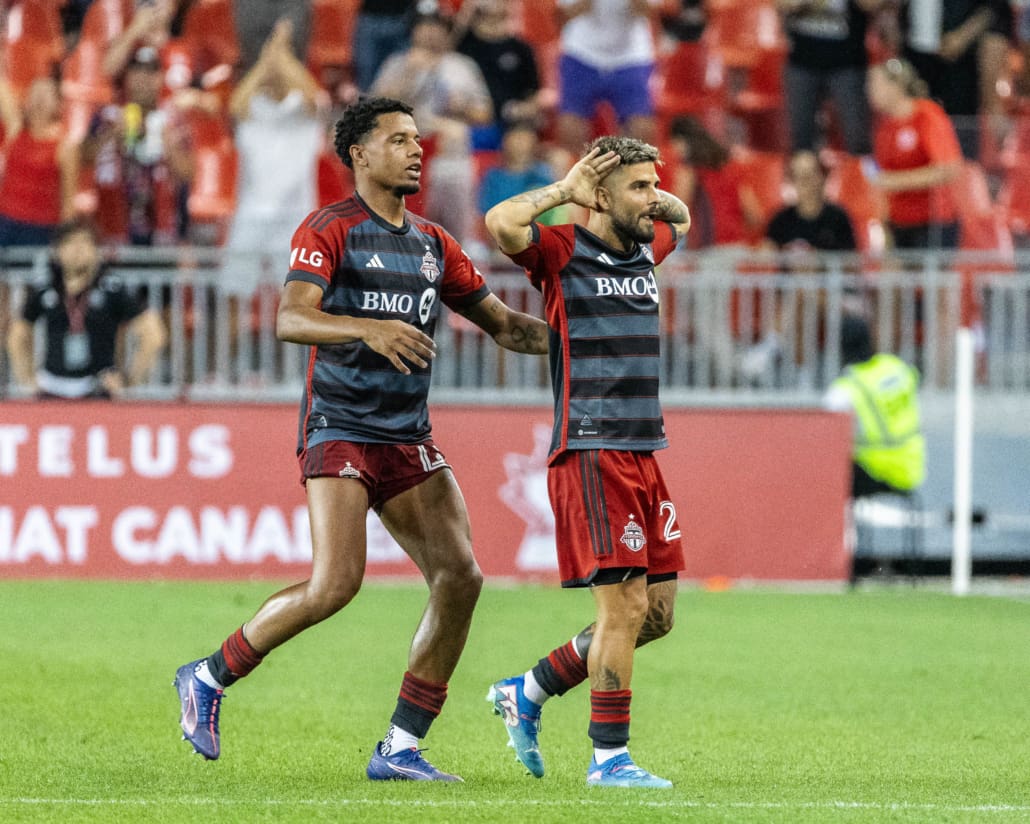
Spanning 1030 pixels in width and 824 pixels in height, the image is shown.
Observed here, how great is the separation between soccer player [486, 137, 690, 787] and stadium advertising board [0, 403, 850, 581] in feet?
27.5

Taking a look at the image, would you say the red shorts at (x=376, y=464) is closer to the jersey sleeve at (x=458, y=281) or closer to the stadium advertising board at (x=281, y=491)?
the jersey sleeve at (x=458, y=281)

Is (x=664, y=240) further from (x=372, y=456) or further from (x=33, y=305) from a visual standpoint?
(x=33, y=305)

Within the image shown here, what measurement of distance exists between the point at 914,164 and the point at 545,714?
9708mm

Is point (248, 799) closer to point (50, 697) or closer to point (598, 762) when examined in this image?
point (598, 762)

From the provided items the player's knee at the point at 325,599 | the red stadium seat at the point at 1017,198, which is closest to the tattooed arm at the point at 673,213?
the player's knee at the point at 325,599

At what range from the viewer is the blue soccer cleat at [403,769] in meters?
7.13

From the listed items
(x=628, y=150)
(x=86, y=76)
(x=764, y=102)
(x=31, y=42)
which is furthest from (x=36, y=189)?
(x=628, y=150)

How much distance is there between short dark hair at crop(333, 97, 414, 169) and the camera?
726 centimetres

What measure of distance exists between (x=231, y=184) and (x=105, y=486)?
326 cm

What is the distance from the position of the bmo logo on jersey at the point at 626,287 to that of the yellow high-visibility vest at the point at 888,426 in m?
9.02

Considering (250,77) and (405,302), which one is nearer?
(405,302)

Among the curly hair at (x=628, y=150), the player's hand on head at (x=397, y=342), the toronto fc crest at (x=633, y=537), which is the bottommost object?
the toronto fc crest at (x=633, y=537)

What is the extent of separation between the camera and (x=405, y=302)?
722 centimetres

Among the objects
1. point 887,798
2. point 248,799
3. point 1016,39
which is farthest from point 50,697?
point 1016,39
